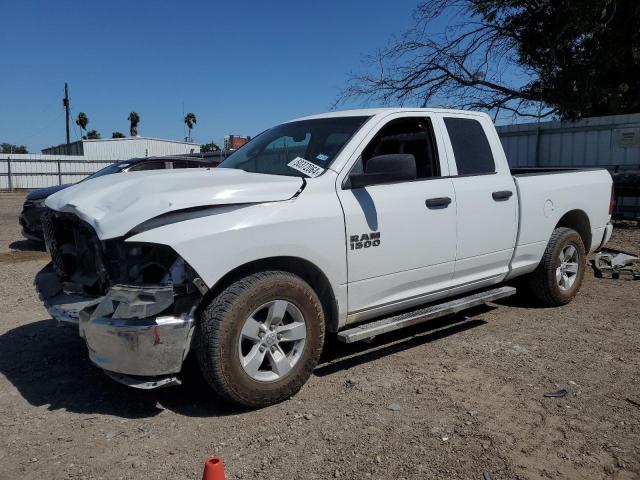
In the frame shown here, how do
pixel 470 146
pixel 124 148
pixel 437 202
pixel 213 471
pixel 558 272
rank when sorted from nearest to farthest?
pixel 213 471
pixel 437 202
pixel 470 146
pixel 558 272
pixel 124 148

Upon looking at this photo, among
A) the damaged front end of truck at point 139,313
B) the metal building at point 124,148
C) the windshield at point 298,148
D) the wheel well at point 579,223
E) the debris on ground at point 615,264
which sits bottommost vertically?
the debris on ground at point 615,264

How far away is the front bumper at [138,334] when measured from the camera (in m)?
3.10

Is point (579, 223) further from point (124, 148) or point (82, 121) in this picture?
point (82, 121)

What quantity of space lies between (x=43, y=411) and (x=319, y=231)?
2.13 metres

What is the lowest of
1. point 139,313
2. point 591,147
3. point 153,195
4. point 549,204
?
point 139,313

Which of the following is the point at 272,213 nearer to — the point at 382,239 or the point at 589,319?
the point at 382,239

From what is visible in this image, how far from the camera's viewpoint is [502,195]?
491 centimetres

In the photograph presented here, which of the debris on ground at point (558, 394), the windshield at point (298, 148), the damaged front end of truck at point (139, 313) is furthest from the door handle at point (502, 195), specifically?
the damaged front end of truck at point (139, 313)

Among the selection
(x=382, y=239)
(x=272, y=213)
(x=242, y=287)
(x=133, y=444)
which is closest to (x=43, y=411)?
(x=133, y=444)

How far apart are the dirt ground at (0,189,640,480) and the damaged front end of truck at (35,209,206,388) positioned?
417 millimetres

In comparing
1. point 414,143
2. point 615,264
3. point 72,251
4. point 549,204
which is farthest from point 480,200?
point 615,264

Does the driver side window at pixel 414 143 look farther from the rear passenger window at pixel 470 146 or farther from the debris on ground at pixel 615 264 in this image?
the debris on ground at pixel 615 264

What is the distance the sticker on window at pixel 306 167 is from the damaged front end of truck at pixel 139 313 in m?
1.15

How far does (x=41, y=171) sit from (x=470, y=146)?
101 ft
